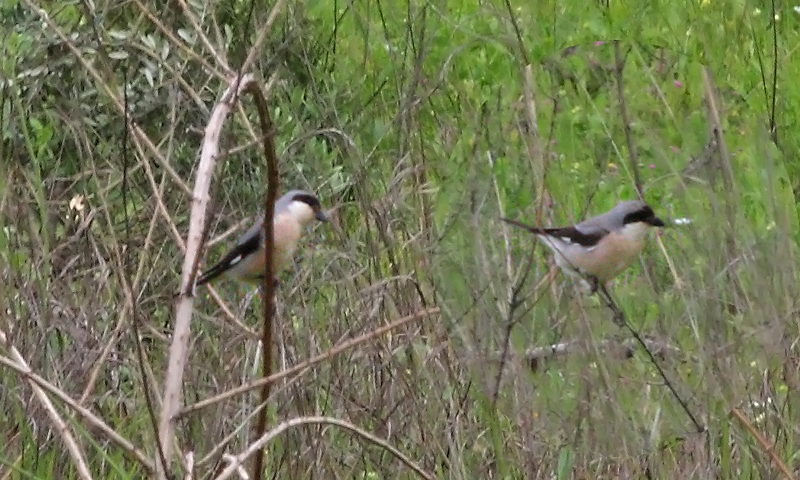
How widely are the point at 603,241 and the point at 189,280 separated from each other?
0.80 meters

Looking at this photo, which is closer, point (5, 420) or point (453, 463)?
Result: point (453, 463)

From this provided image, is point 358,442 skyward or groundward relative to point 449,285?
groundward

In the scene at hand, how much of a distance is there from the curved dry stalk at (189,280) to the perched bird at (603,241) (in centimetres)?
67

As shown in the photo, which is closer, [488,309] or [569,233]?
[569,233]

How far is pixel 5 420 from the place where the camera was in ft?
10.5

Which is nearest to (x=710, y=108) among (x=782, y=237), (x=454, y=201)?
(x=782, y=237)

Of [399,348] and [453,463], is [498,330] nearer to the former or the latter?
[453,463]

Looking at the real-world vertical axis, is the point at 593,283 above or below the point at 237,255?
above

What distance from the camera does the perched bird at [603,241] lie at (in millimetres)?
2357

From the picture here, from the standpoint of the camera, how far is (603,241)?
95.0 inches

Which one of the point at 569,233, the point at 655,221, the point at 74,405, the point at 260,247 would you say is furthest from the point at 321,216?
the point at 74,405

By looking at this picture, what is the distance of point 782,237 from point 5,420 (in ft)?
6.15

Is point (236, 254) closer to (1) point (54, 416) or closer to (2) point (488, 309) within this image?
(2) point (488, 309)

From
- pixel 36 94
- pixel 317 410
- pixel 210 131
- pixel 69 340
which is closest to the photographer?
pixel 210 131
